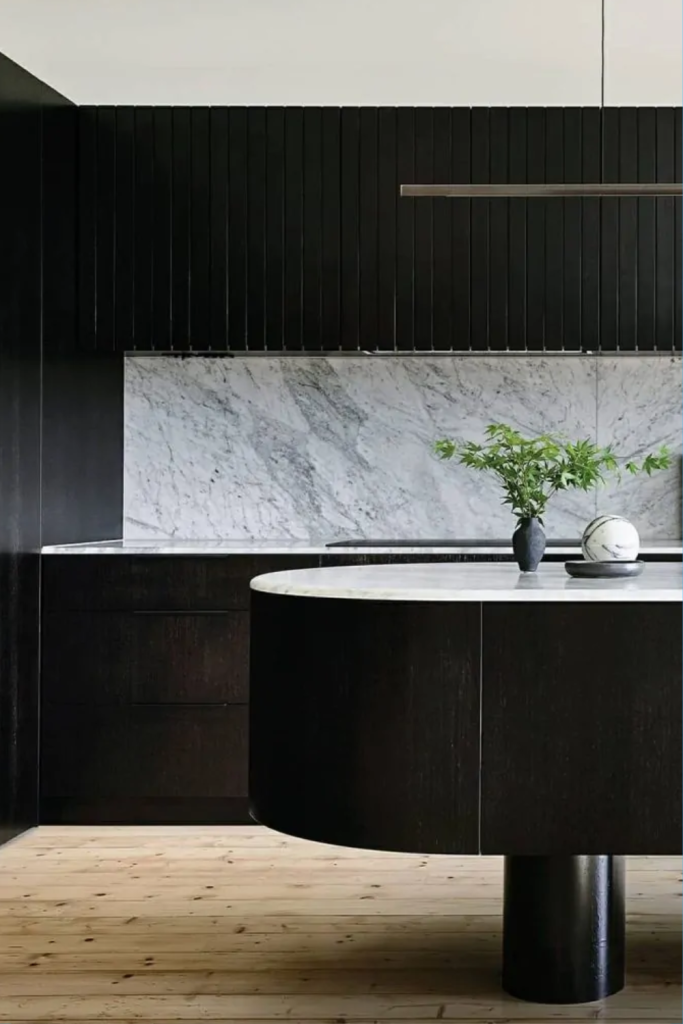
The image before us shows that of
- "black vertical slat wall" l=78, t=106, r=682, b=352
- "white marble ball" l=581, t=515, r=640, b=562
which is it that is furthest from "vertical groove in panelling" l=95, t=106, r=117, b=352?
"white marble ball" l=581, t=515, r=640, b=562

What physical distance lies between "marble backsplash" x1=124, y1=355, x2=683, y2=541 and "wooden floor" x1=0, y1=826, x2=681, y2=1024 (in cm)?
140

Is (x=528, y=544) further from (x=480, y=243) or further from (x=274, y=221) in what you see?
(x=274, y=221)

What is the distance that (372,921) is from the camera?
3.33 m

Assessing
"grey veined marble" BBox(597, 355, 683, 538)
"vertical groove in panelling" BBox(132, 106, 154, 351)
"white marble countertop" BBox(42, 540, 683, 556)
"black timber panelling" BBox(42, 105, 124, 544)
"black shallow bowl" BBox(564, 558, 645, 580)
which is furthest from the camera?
"grey veined marble" BBox(597, 355, 683, 538)

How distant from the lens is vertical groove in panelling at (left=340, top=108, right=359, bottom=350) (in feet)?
15.4

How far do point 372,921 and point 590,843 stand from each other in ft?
3.39

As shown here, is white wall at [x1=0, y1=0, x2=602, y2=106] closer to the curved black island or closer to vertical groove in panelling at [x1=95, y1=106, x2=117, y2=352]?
vertical groove in panelling at [x1=95, y1=106, x2=117, y2=352]

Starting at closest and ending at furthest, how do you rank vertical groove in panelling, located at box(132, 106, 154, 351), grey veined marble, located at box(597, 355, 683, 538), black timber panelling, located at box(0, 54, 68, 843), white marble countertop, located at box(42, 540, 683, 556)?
black timber panelling, located at box(0, 54, 68, 843) < white marble countertop, located at box(42, 540, 683, 556) < vertical groove in panelling, located at box(132, 106, 154, 351) < grey veined marble, located at box(597, 355, 683, 538)

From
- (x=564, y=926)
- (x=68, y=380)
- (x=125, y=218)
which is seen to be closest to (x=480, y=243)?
(x=125, y=218)

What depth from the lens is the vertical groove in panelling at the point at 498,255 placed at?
4.69 meters

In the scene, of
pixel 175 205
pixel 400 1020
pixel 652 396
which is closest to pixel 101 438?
pixel 175 205

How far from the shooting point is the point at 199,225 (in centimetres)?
474

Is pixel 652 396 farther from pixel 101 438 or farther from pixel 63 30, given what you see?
pixel 63 30

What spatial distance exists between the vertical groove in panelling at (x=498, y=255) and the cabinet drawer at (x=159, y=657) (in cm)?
136
